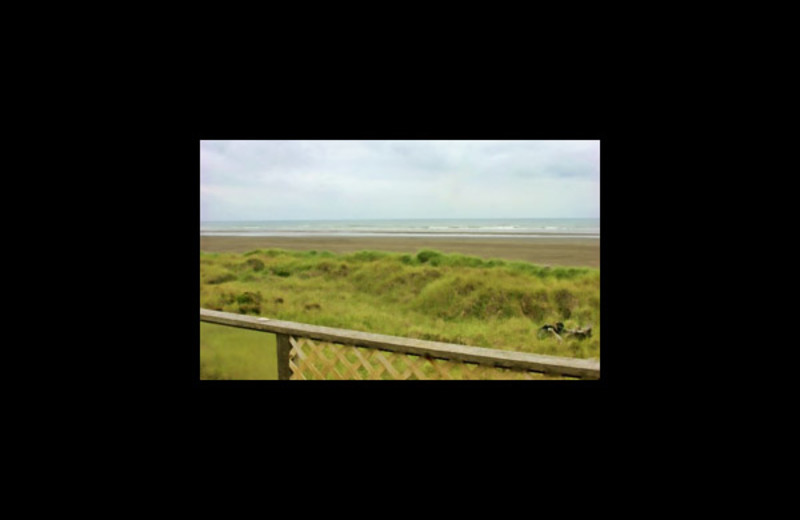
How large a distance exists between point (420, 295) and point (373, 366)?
2.85 m

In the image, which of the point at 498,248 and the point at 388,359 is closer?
the point at 388,359

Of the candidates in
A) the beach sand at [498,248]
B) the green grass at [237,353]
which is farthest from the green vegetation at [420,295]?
the green grass at [237,353]

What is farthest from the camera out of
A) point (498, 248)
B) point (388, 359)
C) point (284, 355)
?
point (498, 248)

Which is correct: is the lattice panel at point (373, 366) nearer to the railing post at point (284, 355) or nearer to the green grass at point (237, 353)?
the railing post at point (284, 355)

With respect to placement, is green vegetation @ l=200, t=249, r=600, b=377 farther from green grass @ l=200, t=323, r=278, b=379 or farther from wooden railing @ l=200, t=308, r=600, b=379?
wooden railing @ l=200, t=308, r=600, b=379

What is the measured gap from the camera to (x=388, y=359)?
1454 millimetres

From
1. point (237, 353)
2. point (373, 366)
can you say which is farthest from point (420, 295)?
point (373, 366)

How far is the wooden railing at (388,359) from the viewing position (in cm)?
129

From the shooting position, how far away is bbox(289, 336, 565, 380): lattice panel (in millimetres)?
1359

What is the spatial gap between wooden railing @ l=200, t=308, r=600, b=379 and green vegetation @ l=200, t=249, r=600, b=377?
192 centimetres

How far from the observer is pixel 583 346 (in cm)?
313

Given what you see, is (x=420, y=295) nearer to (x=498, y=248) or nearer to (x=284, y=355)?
(x=284, y=355)

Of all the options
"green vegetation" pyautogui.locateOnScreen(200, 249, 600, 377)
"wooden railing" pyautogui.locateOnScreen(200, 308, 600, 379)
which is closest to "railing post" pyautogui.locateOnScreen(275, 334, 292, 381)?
"wooden railing" pyautogui.locateOnScreen(200, 308, 600, 379)
